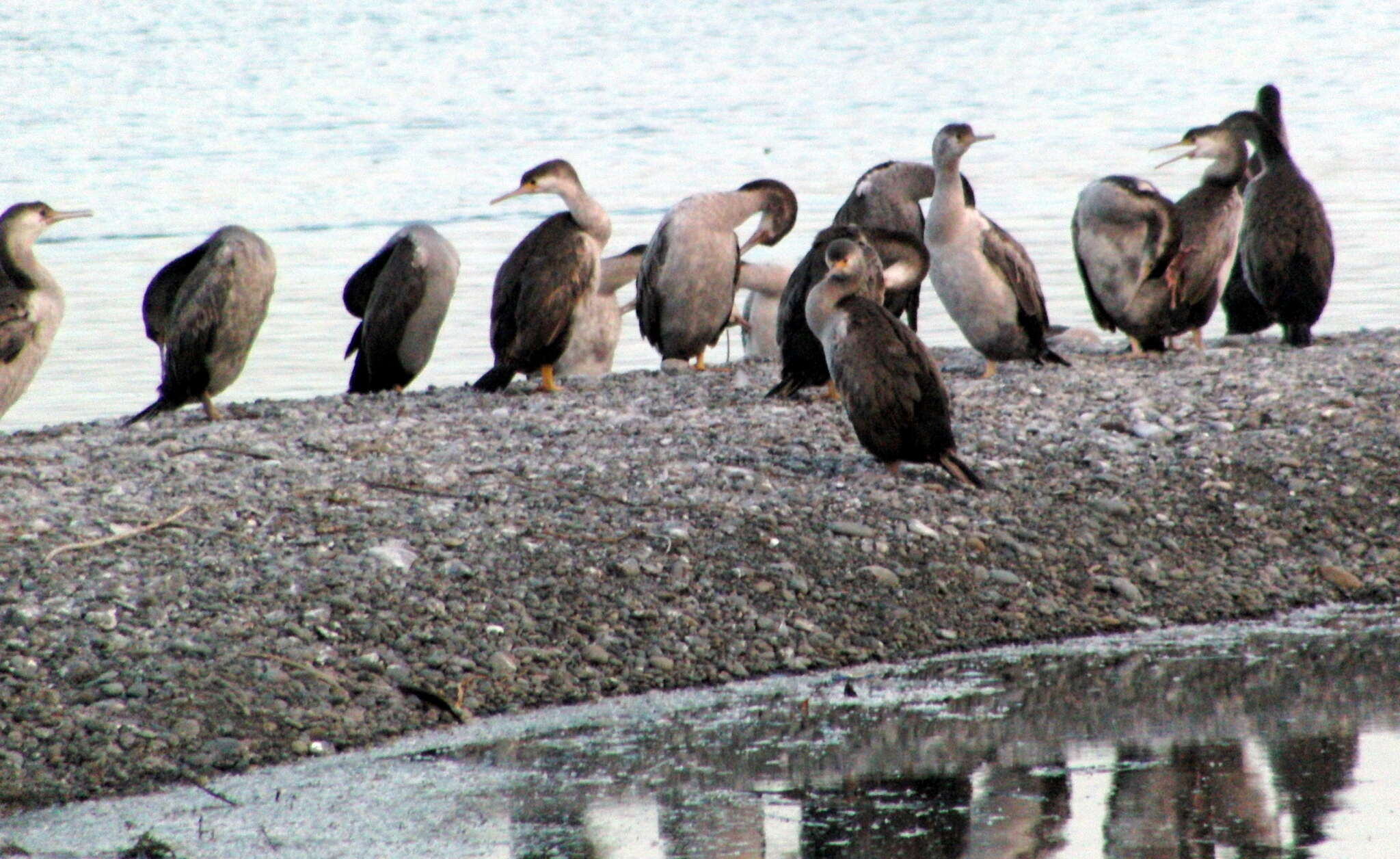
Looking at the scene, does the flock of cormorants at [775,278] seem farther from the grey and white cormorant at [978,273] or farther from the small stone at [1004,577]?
the small stone at [1004,577]

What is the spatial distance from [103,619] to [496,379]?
14.9ft

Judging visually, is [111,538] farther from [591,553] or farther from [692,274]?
[692,274]

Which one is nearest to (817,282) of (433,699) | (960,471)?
(960,471)

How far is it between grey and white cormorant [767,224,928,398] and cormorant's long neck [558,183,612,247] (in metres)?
1.45

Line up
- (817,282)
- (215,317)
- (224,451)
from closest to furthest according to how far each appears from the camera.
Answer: (224,451)
(817,282)
(215,317)

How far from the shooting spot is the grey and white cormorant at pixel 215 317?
30.5ft

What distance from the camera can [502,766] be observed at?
199 inches

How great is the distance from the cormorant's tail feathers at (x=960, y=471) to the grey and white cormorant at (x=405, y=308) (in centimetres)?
402

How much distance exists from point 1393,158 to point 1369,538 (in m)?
16.8

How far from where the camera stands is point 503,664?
5777 millimetres

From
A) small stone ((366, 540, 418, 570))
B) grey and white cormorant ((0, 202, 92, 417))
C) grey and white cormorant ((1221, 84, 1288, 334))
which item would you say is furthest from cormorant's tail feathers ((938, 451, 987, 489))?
grey and white cormorant ((1221, 84, 1288, 334))

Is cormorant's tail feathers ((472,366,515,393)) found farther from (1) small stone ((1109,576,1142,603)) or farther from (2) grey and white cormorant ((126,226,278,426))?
(1) small stone ((1109,576,1142,603))

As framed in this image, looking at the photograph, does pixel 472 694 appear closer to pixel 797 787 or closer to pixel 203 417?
pixel 797 787

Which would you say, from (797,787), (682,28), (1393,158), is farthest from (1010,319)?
(682,28)
